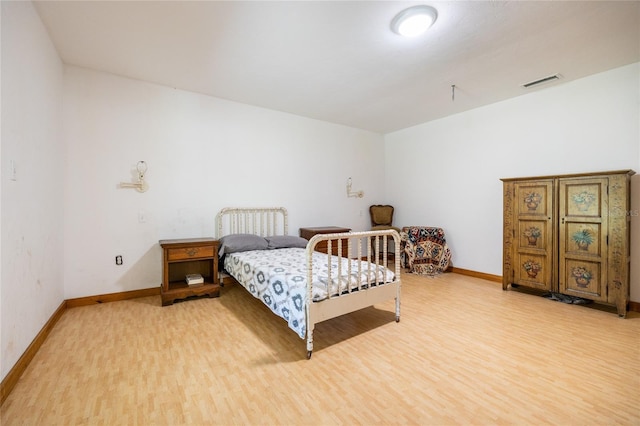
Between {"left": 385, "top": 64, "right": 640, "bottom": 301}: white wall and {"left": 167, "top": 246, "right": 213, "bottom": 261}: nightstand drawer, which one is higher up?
{"left": 385, "top": 64, "right": 640, "bottom": 301}: white wall

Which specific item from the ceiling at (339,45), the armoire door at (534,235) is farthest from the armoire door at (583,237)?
the ceiling at (339,45)

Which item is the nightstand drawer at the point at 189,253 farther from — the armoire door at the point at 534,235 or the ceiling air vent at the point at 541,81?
the ceiling air vent at the point at 541,81

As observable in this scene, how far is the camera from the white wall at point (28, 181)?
164 centimetres

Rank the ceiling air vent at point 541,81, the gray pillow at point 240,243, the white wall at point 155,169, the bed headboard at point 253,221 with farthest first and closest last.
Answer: the bed headboard at point 253,221 → the gray pillow at point 240,243 → the ceiling air vent at point 541,81 → the white wall at point 155,169

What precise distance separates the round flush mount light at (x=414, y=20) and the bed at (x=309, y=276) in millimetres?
1686

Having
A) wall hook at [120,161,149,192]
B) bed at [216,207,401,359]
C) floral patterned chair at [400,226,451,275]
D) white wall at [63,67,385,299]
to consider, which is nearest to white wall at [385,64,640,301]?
floral patterned chair at [400,226,451,275]

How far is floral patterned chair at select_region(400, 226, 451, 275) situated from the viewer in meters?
4.38

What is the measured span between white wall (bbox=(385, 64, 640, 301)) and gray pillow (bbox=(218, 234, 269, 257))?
10.1 feet

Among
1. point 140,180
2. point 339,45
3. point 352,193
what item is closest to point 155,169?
point 140,180

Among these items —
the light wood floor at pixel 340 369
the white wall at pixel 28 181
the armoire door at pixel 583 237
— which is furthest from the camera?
the armoire door at pixel 583 237

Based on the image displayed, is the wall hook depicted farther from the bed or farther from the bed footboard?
the bed footboard

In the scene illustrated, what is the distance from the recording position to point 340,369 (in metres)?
1.83

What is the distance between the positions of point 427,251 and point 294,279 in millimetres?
3009

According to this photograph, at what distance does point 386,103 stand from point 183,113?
9.24ft
